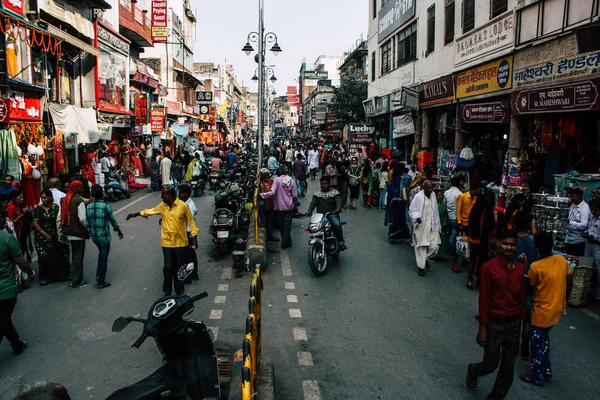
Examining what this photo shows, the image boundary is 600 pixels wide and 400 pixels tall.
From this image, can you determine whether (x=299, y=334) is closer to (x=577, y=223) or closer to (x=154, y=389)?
(x=154, y=389)

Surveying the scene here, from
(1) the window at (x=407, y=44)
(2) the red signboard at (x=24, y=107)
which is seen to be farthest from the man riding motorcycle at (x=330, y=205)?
(1) the window at (x=407, y=44)

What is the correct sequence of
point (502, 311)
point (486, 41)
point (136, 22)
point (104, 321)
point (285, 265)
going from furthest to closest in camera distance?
point (136, 22) < point (486, 41) < point (285, 265) < point (104, 321) < point (502, 311)

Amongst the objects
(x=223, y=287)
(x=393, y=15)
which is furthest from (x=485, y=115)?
(x=393, y=15)

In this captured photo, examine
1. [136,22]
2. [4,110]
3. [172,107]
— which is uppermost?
[136,22]

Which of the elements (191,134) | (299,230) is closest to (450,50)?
(299,230)

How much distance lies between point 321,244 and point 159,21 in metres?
26.2

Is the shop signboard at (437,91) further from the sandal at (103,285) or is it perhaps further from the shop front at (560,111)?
the sandal at (103,285)

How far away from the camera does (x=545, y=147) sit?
12.0 meters

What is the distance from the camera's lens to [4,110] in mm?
12492

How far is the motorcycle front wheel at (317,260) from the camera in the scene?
909 centimetres

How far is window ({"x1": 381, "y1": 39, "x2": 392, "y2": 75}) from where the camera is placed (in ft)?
91.1

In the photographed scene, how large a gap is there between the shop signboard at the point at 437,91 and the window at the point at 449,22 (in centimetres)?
145

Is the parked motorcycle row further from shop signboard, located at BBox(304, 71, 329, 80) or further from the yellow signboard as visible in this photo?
shop signboard, located at BBox(304, 71, 329, 80)

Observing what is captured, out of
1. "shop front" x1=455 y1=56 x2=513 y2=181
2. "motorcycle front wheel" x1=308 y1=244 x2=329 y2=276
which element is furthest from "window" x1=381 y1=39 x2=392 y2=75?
"motorcycle front wheel" x1=308 y1=244 x2=329 y2=276
